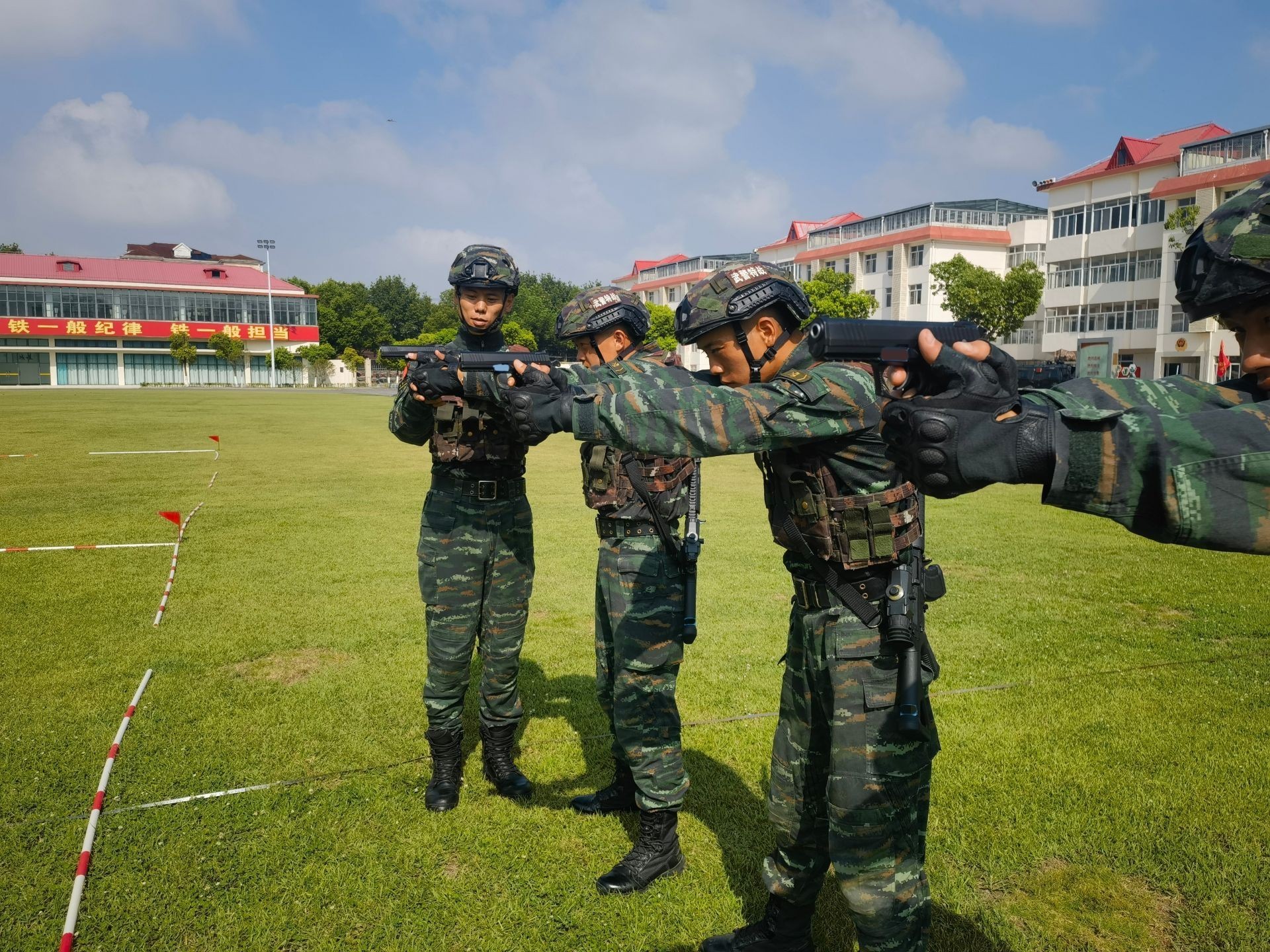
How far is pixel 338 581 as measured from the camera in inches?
353

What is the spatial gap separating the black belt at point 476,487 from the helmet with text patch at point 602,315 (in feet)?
3.08

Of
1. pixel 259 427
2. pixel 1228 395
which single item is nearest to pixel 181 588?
pixel 1228 395

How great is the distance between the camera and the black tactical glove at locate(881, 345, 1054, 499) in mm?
1602

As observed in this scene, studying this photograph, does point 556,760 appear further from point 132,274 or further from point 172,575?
point 132,274

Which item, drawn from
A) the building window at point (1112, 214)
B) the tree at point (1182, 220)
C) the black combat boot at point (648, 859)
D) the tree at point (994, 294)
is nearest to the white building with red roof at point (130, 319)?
the tree at point (994, 294)

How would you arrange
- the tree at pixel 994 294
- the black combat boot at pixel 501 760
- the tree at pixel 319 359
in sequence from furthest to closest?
the tree at pixel 319 359
the tree at pixel 994 294
the black combat boot at pixel 501 760

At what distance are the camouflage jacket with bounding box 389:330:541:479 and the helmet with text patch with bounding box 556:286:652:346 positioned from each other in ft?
2.17

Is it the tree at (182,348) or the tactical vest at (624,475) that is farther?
the tree at (182,348)

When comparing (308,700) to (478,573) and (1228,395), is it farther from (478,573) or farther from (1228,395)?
(1228,395)

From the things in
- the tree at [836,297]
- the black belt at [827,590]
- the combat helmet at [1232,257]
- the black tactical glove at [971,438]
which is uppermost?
the tree at [836,297]

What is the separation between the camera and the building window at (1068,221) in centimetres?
5097

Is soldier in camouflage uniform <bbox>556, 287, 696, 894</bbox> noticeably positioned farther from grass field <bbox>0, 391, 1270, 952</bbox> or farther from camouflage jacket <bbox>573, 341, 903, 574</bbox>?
camouflage jacket <bbox>573, 341, 903, 574</bbox>

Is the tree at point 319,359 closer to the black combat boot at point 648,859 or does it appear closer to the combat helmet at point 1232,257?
the black combat boot at point 648,859

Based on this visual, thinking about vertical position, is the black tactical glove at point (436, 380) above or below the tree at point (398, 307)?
below
